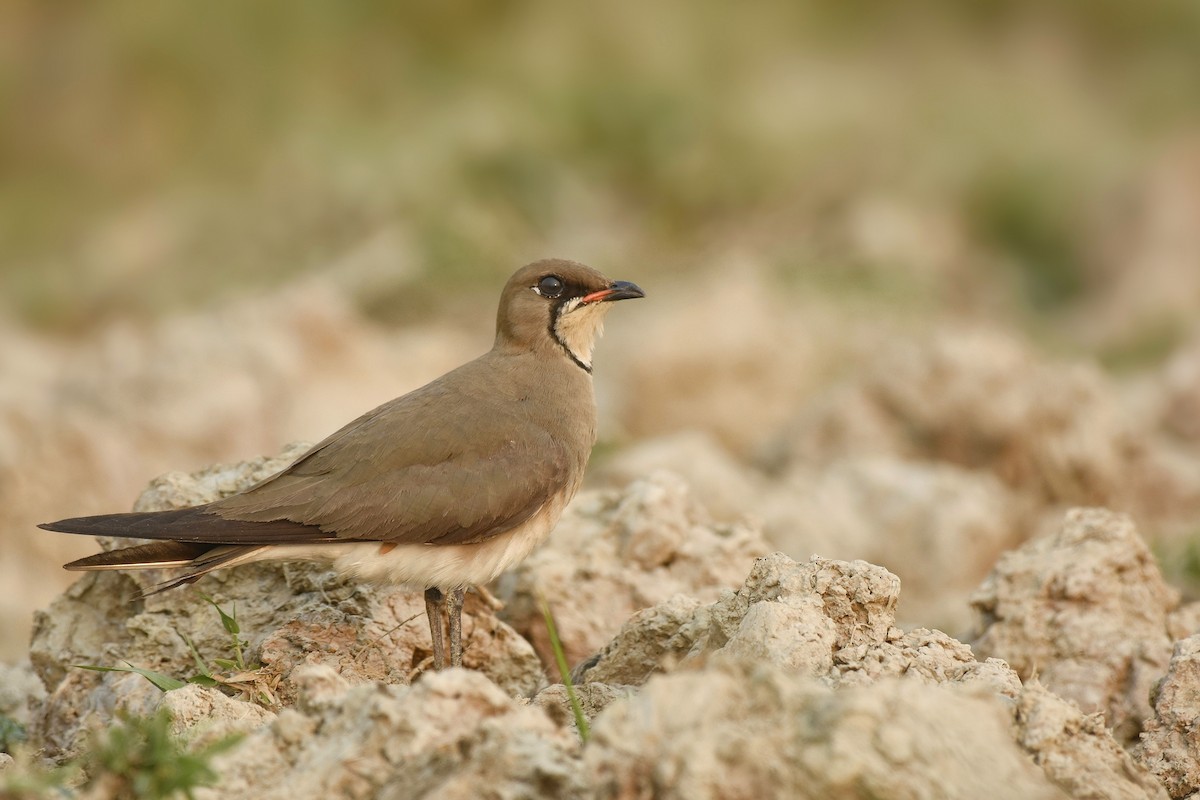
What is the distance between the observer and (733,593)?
14.3ft

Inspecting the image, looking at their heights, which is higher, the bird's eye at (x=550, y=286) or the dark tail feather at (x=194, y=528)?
the bird's eye at (x=550, y=286)

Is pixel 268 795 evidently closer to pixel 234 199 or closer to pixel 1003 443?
pixel 1003 443

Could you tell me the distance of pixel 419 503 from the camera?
4.79 meters

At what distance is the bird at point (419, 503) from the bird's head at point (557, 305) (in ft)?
0.99

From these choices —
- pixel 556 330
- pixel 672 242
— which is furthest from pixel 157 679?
pixel 672 242

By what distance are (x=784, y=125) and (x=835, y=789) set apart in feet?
58.3

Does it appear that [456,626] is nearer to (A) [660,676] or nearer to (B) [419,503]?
(B) [419,503]

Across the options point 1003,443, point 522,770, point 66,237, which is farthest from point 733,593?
point 66,237

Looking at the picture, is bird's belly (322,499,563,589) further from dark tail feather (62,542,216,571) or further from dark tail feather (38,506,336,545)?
dark tail feather (62,542,216,571)

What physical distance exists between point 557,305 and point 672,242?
39.3 feet

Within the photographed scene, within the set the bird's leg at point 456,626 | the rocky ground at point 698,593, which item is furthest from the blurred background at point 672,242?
the bird's leg at point 456,626

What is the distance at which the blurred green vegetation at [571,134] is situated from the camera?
55.7 ft

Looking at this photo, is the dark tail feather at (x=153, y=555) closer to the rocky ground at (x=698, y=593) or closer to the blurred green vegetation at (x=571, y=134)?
the rocky ground at (x=698, y=593)

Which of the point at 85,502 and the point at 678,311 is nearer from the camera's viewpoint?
the point at 85,502
